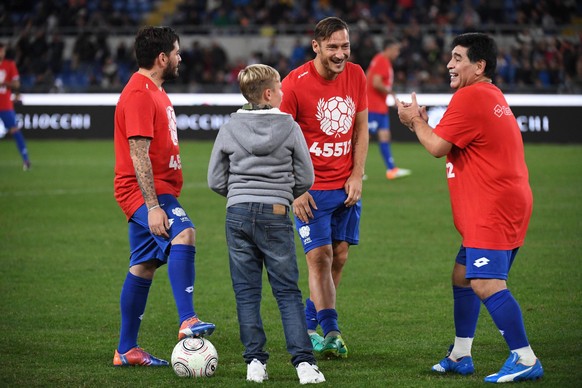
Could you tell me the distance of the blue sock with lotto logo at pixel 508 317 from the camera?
566 centimetres

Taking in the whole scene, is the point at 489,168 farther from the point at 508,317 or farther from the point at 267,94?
the point at 267,94

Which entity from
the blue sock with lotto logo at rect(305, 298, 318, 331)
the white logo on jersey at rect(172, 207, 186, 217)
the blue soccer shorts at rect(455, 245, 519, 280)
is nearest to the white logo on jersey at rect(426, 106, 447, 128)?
the blue sock with lotto logo at rect(305, 298, 318, 331)

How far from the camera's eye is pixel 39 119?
89.4ft

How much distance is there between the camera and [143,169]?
6.18m

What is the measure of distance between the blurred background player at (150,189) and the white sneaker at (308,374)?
729 millimetres

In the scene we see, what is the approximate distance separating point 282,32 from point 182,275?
25.6 meters

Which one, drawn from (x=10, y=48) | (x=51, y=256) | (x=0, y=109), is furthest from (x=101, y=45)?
(x=51, y=256)

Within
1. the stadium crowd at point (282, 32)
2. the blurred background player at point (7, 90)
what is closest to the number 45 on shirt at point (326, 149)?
the blurred background player at point (7, 90)

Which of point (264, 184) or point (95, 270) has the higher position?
point (264, 184)

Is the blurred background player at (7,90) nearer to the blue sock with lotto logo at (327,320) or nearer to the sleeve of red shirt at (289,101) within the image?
the sleeve of red shirt at (289,101)

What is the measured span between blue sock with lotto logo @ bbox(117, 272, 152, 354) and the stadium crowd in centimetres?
1933

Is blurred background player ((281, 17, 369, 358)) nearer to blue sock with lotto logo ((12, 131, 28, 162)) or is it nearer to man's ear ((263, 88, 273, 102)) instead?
man's ear ((263, 88, 273, 102))

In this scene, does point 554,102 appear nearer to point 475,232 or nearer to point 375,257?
point 375,257

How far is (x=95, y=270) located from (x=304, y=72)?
14.1 feet
